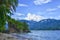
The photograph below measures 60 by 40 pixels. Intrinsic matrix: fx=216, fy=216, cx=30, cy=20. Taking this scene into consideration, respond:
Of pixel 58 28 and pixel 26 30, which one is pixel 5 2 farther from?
pixel 58 28

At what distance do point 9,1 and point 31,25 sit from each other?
2014 mm

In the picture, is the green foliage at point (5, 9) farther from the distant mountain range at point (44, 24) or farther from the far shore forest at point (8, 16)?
the distant mountain range at point (44, 24)

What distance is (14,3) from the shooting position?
731cm

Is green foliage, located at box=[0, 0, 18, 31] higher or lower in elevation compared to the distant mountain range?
higher

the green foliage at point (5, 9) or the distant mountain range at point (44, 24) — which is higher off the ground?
the green foliage at point (5, 9)

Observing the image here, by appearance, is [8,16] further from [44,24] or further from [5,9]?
[44,24]

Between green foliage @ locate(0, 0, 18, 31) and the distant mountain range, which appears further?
the distant mountain range

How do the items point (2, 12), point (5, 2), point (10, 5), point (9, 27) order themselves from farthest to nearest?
point (9, 27), point (10, 5), point (5, 2), point (2, 12)

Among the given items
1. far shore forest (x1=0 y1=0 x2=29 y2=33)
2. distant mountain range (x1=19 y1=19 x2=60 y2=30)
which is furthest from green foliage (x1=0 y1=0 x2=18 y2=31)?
distant mountain range (x1=19 y1=19 x2=60 y2=30)

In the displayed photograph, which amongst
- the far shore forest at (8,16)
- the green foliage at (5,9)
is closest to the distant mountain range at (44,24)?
the far shore forest at (8,16)

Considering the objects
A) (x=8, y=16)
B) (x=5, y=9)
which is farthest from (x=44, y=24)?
(x=5, y=9)

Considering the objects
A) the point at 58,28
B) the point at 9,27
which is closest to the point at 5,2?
the point at 9,27

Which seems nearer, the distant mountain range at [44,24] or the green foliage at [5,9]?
the green foliage at [5,9]

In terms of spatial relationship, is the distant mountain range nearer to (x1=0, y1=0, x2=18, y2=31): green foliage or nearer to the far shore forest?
the far shore forest
